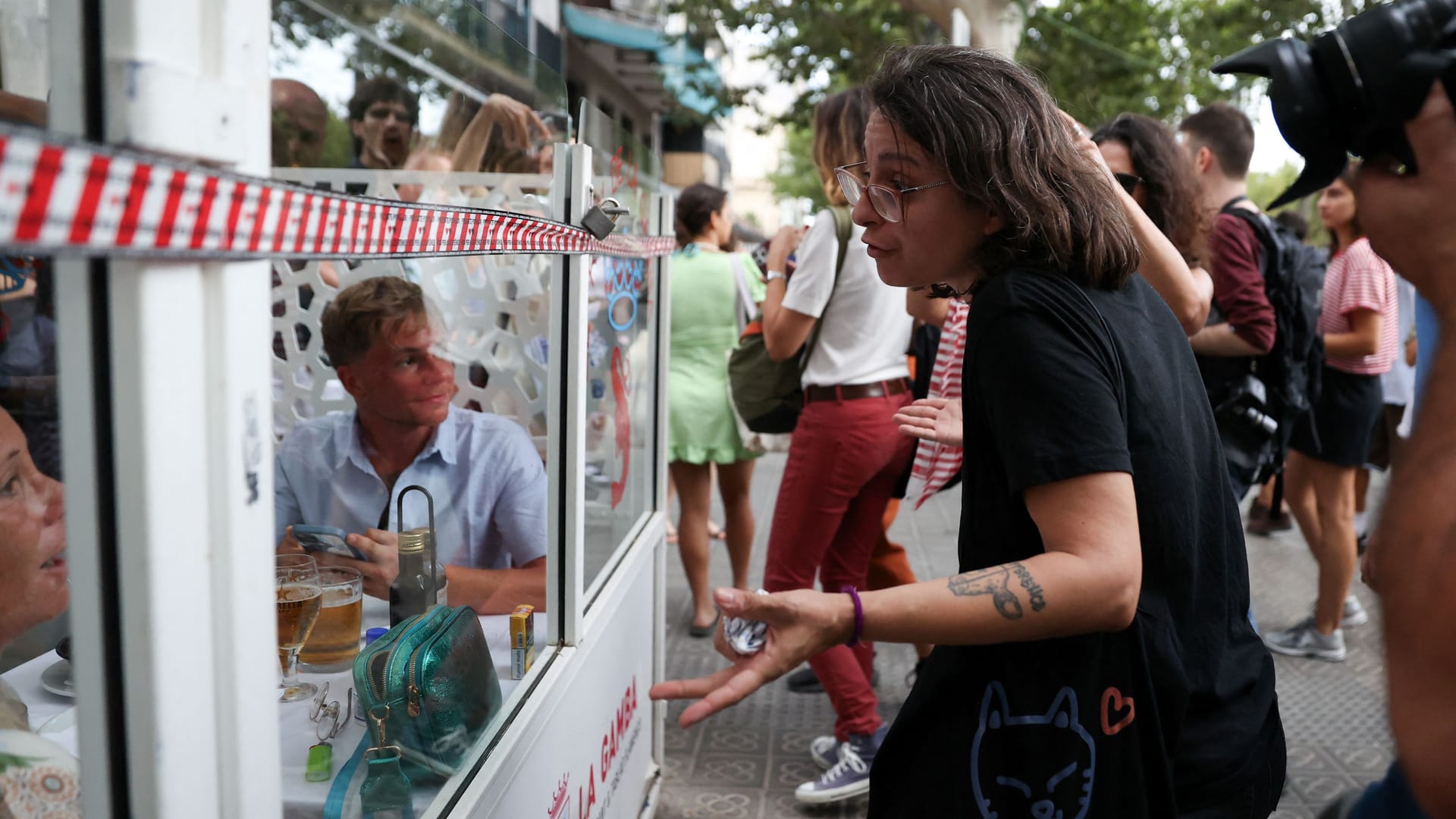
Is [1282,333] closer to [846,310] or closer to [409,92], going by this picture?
[846,310]

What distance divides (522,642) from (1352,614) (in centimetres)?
428

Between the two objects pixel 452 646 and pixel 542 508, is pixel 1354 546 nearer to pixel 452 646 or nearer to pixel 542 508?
pixel 542 508

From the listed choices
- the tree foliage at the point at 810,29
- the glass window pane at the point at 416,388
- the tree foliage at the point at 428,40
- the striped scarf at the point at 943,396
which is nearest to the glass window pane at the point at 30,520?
the glass window pane at the point at 416,388

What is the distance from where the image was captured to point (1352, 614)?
490cm

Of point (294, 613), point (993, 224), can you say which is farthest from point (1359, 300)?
point (294, 613)

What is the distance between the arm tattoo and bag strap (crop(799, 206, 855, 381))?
1972 mm

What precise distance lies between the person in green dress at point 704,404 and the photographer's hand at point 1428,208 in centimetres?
359

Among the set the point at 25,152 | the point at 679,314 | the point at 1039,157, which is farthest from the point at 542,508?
the point at 679,314

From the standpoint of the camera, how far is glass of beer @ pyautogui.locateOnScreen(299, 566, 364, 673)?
5.87 ft

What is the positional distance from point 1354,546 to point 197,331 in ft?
15.1

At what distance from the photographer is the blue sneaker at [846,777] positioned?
10.5ft

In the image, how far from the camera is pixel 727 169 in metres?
34.7

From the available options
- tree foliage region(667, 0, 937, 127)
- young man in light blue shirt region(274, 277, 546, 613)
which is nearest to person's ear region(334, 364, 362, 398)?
young man in light blue shirt region(274, 277, 546, 613)

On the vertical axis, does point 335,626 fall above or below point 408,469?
below
